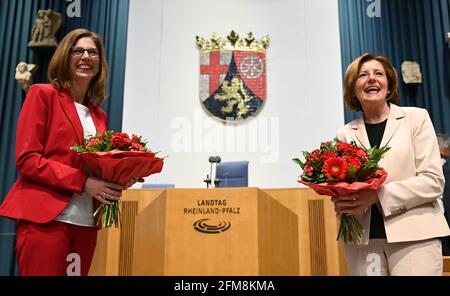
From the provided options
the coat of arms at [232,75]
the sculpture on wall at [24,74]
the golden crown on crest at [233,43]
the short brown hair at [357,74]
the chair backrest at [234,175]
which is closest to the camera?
the short brown hair at [357,74]

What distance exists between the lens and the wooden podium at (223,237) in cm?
307

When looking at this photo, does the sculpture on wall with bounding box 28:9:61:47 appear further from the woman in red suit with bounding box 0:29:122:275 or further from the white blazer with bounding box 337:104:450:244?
the white blazer with bounding box 337:104:450:244

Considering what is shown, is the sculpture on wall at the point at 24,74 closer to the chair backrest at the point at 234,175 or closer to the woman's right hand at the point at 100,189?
the chair backrest at the point at 234,175

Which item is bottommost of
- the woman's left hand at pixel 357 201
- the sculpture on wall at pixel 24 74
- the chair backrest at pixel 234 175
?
the woman's left hand at pixel 357 201

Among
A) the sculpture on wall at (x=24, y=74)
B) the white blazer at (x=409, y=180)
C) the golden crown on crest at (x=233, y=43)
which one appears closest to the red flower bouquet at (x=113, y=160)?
the white blazer at (x=409, y=180)

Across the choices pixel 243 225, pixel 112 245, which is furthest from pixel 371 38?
pixel 112 245

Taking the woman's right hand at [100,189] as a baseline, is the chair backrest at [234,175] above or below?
above

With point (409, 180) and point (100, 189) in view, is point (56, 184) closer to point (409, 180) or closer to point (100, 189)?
point (100, 189)

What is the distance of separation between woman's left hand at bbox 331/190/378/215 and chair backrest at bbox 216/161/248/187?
114 inches

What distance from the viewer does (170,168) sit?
575cm

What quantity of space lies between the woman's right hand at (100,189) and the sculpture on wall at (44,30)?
3859mm

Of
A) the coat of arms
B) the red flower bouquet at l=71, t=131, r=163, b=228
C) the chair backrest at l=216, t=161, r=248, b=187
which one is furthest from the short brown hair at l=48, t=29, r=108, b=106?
the coat of arms
